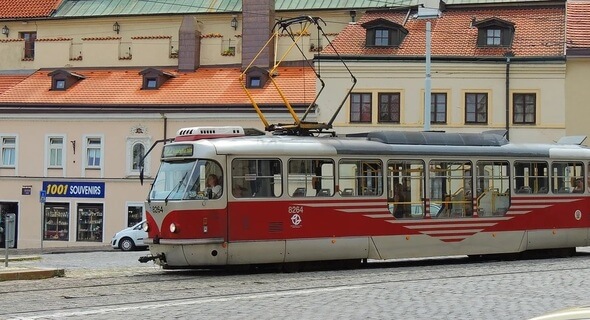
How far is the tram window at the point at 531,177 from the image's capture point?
951 inches

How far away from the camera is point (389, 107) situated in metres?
44.8

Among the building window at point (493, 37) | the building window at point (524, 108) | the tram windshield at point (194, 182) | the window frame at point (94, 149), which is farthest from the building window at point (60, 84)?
the tram windshield at point (194, 182)

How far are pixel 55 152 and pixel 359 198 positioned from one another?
96.3 feet

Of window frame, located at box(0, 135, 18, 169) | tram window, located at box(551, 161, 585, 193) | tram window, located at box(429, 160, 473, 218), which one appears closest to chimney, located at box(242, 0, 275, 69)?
window frame, located at box(0, 135, 18, 169)

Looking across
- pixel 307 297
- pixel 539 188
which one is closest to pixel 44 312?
pixel 307 297

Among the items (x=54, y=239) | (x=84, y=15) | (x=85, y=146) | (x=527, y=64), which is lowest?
(x=54, y=239)

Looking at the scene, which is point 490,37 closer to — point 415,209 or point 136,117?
point 136,117

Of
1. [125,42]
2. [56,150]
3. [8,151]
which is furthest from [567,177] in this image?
[125,42]

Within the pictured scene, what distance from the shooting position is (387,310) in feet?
44.9

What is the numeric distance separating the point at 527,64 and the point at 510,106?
1819 mm

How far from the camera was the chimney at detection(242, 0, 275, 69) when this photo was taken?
5022cm

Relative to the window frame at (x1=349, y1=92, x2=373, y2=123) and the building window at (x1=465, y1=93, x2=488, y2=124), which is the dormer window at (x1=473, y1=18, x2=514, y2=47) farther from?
the window frame at (x1=349, y1=92, x2=373, y2=123)

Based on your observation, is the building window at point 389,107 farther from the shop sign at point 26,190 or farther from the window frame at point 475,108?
the shop sign at point 26,190

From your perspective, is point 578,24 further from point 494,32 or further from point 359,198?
point 359,198
